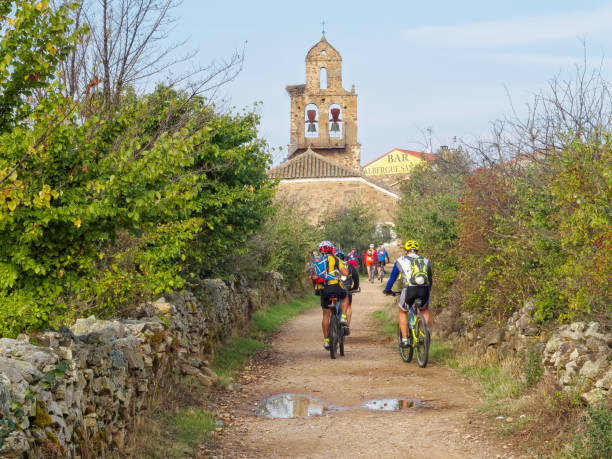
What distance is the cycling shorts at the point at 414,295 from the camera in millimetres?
10797

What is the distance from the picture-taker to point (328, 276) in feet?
38.7

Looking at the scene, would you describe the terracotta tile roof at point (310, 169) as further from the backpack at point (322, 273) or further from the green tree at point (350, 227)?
the backpack at point (322, 273)

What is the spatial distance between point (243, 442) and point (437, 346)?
584 cm

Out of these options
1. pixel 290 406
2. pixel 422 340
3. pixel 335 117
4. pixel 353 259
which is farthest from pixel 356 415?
pixel 335 117

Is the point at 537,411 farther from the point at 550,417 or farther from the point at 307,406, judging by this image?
the point at 307,406

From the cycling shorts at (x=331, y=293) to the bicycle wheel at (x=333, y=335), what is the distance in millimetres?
257

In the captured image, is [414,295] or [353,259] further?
[353,259]

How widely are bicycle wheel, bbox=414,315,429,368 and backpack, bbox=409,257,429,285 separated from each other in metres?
0.56

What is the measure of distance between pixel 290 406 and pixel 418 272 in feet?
10.5

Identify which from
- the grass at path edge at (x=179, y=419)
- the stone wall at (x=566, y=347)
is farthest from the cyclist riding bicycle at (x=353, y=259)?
the stone wall at (x=566, y=347)

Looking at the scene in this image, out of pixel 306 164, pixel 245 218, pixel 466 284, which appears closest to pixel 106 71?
pixel 245 218

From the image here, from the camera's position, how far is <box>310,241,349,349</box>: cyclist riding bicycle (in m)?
11.7

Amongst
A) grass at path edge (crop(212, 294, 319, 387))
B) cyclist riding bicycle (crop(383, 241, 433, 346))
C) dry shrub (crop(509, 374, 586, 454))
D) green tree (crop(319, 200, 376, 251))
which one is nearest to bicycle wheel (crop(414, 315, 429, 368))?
A: cyclist riding bicycle (crop(383, 241, 433, 346))

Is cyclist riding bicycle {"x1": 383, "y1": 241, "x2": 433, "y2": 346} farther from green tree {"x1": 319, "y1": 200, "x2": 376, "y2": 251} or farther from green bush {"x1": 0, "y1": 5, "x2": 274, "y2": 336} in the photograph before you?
green tree {"x1": 319, "y1": 200, "x2": 376, "y2": 251}
